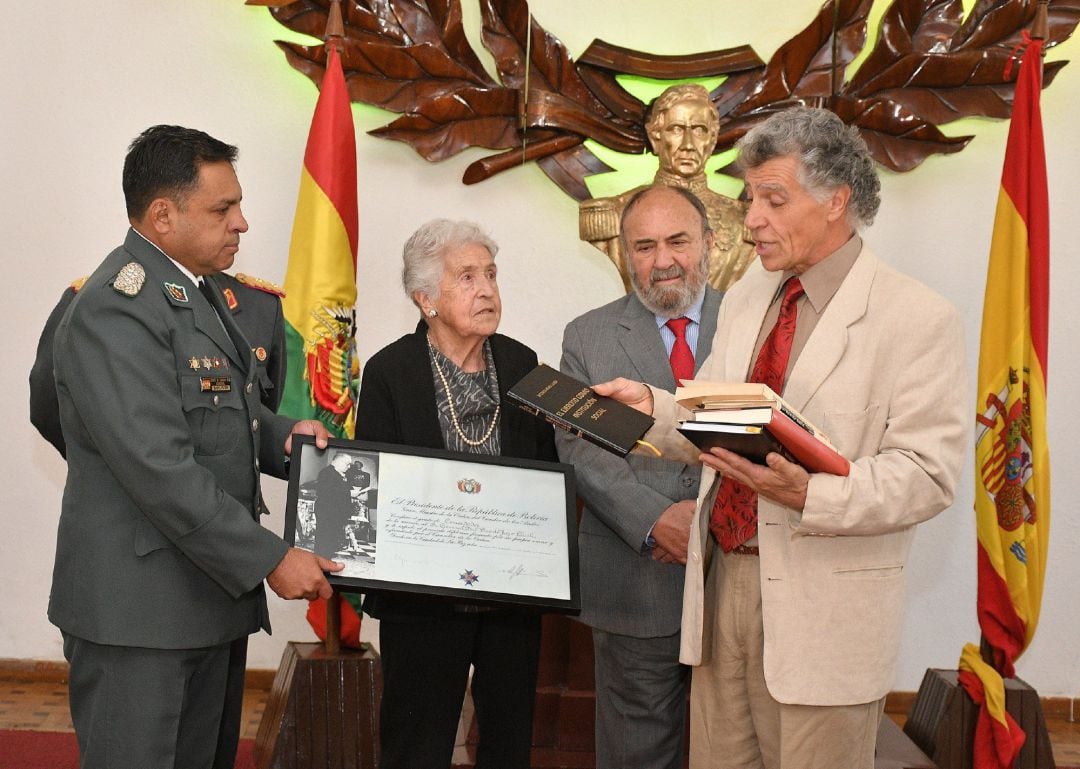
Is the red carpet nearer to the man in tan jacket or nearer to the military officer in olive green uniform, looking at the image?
the military officer in olive green uniform

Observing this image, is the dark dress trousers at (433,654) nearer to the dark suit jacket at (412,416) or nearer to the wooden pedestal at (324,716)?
the dark suit jacket at (412,416)

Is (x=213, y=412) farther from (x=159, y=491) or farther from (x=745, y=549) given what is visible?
(x=745, y=549)

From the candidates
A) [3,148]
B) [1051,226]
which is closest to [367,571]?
[3,148]

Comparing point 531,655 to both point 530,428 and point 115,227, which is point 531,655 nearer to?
point 530,428

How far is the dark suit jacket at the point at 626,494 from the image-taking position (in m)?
2.76

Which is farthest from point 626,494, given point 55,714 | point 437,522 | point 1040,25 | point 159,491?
point 55,714

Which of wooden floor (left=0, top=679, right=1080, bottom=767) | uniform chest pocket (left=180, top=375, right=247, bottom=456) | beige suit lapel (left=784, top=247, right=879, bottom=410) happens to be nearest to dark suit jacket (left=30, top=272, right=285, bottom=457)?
uniform chest pocket (left=180, top=375, right=247, bottom=456)

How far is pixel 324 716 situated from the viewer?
3408 millimetres

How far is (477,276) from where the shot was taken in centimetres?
268

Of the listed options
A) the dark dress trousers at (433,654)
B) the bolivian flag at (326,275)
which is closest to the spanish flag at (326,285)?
the bolivian flag at (326,275)

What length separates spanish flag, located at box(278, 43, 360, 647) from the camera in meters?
3.71

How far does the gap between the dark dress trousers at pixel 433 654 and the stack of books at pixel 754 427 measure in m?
0.73

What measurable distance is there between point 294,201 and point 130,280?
2325 mm

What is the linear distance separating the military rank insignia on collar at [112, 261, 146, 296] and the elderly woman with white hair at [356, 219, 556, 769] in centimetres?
60
